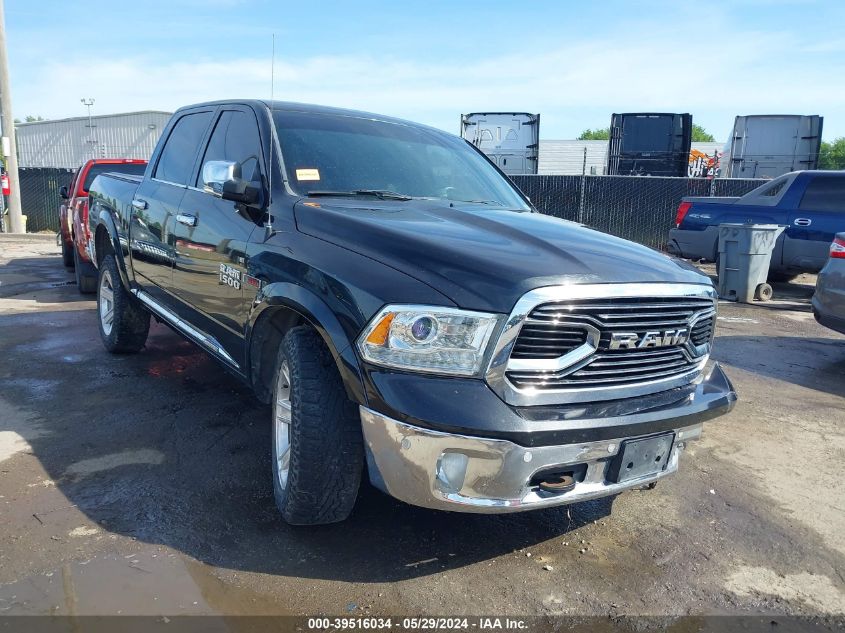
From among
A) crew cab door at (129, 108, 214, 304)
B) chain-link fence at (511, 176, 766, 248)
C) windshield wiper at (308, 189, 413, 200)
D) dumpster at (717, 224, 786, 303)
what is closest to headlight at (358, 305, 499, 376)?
windshield wiper at (308, 189, 413, 200)

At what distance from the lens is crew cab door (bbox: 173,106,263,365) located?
12.0ft

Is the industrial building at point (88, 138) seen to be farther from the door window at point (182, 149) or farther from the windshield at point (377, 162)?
the windshield at point (377, 162)

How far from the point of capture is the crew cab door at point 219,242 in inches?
144

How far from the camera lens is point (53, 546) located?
9.89ft

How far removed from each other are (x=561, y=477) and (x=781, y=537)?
142 centimetres

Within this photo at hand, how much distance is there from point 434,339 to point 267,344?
1286 mm

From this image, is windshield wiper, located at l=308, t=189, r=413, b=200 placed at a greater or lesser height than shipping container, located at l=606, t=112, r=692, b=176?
lesser

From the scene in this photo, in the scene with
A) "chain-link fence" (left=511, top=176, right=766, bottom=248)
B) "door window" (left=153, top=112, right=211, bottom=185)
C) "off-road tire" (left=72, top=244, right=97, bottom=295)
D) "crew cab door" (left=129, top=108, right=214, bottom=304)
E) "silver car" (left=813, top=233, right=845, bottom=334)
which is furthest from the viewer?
"chain-link fence" (left=511, top=176, right=766, bottom=248)

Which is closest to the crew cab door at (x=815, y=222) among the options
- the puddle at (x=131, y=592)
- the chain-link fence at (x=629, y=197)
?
the chain-link fence at (x=629, y=197)

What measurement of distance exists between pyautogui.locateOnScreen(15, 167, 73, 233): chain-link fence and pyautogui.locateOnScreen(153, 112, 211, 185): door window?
17.1 m

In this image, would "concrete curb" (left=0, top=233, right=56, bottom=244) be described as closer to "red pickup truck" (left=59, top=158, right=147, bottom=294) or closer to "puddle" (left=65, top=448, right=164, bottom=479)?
"red pickup truck" (left=59, top=158, right=147, bottom=294)

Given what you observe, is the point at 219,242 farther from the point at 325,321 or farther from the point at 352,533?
the point at 352,533

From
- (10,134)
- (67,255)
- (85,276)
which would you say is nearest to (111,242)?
(85,276)

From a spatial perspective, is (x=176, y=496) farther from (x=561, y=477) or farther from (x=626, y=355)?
(x=626, y=355)
